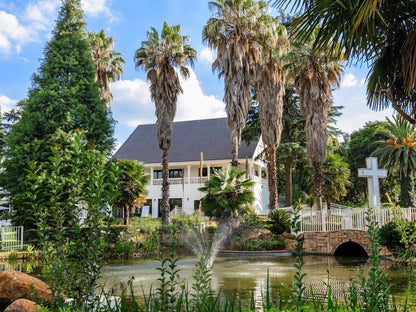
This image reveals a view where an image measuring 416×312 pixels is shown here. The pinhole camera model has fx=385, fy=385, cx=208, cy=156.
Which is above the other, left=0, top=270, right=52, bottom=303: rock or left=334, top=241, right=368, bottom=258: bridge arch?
left=0, top=270, right=52, bottom=303: rock

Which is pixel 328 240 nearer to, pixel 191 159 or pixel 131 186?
pixel 131 186

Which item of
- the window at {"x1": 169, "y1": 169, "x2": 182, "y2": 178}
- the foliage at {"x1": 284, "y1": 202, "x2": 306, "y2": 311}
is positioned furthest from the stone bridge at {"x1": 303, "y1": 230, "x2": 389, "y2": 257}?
the window at {"x1": 169, "y1": 169, "x2": 182, "y2": 178}

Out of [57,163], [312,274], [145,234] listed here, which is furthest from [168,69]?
[57,163]

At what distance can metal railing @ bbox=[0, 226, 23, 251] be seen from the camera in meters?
18.0

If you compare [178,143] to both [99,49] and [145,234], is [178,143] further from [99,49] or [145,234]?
[145,234]

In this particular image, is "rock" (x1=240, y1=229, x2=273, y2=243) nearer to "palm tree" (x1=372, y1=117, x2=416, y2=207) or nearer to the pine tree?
the pine tree

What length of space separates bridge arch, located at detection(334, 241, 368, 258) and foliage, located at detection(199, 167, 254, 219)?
528 cm

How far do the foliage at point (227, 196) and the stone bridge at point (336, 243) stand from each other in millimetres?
3994

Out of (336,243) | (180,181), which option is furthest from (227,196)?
(180,181)

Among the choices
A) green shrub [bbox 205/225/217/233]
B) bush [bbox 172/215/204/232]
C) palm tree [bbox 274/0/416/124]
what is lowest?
green shrub [bbox 205/225/217/233]

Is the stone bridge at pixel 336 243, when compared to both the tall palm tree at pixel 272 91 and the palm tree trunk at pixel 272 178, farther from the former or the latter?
the tall palm tree at pixel 272 91

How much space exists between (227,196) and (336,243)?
20.7 ft

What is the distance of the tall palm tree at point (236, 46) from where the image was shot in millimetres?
24188

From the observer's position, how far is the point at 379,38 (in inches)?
258
